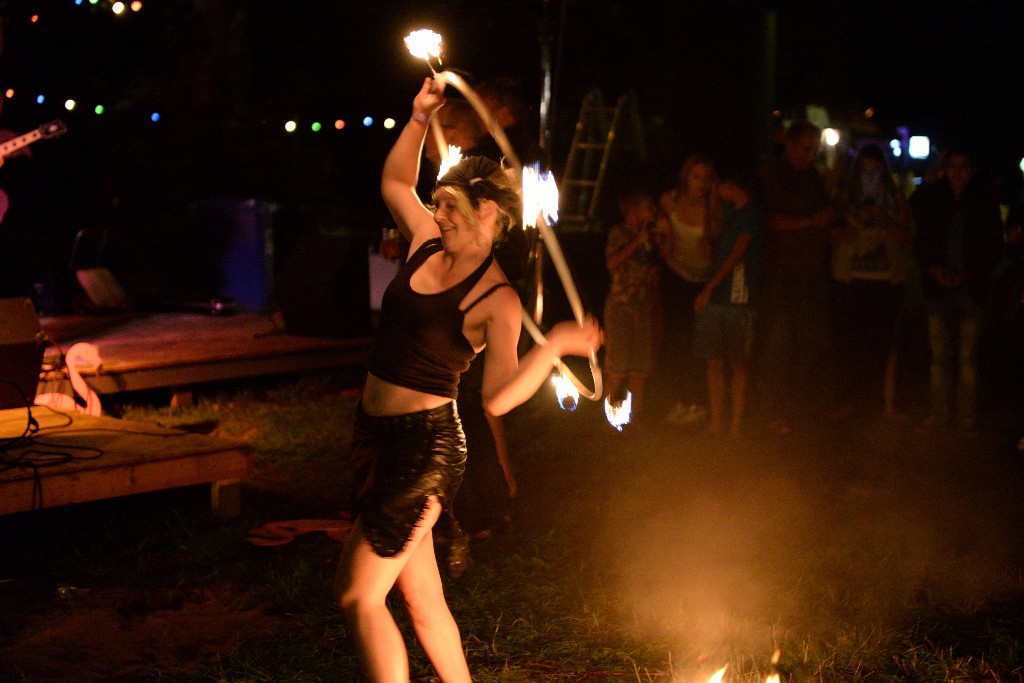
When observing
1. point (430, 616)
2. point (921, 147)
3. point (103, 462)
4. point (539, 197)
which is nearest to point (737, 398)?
point (539, 197)

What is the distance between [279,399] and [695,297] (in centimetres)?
415

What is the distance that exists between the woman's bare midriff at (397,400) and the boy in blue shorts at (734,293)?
16.9 ft

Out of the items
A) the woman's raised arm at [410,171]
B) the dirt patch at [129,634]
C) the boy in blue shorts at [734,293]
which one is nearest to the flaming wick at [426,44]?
the woman's raised arm at [410,171]

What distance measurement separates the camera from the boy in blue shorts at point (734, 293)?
844 centimetres

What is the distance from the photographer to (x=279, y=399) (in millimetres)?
10719

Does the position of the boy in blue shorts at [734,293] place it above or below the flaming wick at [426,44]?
below

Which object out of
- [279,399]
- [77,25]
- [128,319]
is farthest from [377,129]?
[279,399]

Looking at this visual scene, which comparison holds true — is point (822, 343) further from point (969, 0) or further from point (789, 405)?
→ point (969, 0)

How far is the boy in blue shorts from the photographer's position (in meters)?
8.44

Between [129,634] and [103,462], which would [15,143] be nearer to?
[103,462]

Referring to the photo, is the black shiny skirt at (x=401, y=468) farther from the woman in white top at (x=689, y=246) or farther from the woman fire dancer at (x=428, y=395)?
the woman in white top at (x=689, y=246)

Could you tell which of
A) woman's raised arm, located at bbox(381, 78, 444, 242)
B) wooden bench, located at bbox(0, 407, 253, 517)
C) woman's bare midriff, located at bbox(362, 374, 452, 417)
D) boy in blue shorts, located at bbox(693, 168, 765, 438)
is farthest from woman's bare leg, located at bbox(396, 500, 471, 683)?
boy in blue shorts, located at bbox(693, 168, 765, 438)

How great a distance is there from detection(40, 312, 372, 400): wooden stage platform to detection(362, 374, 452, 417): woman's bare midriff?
5.86 metres

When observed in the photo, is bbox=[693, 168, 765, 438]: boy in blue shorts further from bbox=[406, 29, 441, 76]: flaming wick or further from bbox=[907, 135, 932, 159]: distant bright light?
bbox=[907, 135, 932, 159]: distant bright light
